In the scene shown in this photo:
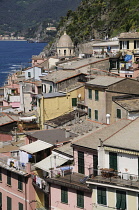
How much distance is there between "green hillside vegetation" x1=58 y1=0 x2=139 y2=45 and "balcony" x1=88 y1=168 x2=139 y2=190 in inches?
2125

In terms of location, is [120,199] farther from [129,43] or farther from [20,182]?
[129,43]

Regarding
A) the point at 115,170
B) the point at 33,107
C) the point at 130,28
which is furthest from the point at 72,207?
the point at 130,28

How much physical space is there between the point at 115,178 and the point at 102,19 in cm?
8729

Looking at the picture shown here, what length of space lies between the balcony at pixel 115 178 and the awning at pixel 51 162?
3049 millimetres

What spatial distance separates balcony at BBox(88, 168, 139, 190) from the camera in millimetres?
23112

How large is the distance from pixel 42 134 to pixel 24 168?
141 inches

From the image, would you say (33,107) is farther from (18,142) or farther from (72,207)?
(72,207)

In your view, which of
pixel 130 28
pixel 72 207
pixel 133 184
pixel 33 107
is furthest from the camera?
pixel 130 28

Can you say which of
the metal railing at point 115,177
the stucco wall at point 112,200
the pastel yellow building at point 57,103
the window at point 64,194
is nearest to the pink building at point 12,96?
the pastel yellow building at point 57,103

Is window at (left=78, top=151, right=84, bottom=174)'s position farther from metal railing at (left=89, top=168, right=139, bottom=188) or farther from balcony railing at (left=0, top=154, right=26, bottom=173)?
balcony railing at (left=0, top=154, right=26, bottom=173)

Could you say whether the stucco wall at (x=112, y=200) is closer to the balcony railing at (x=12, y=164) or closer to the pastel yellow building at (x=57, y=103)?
the balcony railing at (x=12, y=164)

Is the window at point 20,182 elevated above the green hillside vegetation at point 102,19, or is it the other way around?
the green hillside vegetation at point 102,19

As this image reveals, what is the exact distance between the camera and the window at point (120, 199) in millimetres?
23281

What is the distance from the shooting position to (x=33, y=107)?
4622 centimetres
